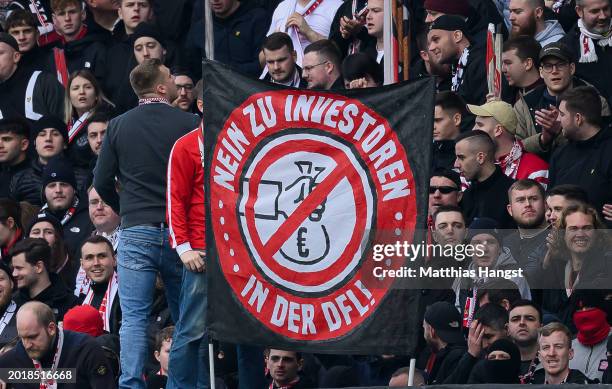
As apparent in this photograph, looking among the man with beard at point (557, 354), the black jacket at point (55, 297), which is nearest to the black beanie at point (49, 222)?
the black jacket at point (55, 297)

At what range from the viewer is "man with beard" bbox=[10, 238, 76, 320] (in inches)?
547

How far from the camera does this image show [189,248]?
10.4 m

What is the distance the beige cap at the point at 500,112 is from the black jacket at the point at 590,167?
556 millimetres

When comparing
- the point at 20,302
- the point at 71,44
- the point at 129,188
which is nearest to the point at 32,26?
the point at 71,44

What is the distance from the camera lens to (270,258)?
9.48 meters

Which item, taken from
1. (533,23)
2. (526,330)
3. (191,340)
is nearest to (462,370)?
(526,330)

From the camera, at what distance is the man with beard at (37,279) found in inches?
547

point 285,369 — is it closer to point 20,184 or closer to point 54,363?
point 54,363

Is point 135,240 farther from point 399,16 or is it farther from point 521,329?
point 399,16

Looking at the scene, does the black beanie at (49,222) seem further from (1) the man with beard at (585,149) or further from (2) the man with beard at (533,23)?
(1) the man with beard at (585,149)

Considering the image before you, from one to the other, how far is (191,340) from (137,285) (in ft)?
1.80

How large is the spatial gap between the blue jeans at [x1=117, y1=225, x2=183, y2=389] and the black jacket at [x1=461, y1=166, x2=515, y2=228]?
282 cm

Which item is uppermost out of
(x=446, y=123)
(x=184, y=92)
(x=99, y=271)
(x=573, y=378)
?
(x=184, y=92)

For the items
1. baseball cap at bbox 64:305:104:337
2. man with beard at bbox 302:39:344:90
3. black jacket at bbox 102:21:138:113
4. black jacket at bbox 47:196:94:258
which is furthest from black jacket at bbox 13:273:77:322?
black jacket at bbox 102:21:138:113
